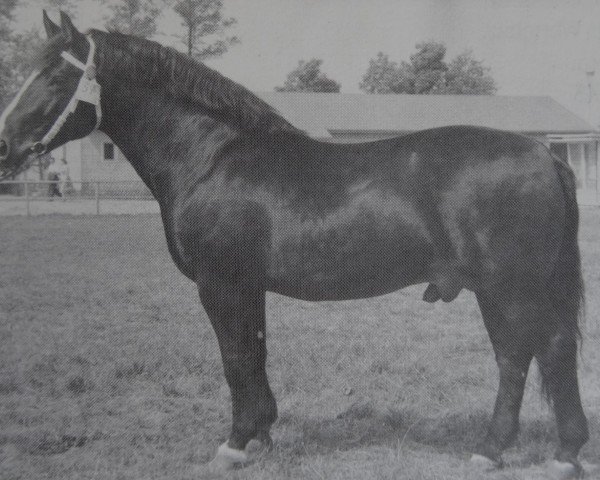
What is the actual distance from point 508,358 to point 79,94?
267 cm

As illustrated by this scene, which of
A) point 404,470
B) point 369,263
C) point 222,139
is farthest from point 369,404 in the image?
point 222,139

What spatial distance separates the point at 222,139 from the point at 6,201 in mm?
20048

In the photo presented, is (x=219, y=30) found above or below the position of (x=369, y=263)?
above

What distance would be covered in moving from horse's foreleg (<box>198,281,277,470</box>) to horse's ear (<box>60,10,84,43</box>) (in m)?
1.47

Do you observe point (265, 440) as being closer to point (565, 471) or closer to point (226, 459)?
point (226, 459)

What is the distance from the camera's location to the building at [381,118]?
30.9m

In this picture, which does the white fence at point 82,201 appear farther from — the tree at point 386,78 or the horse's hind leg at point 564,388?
the tree at point 386,78

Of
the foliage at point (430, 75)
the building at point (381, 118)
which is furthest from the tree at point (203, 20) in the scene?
the foliage at point (430, 75)

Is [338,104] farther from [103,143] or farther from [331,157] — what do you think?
[331,157]

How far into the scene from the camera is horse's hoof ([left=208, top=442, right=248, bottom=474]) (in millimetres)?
3402

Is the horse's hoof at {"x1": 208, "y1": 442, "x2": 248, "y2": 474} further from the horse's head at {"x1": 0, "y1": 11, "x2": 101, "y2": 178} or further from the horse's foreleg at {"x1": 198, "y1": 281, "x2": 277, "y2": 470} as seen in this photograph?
the horse's head at {"x1": 0, "y1": 11, "x2": 101, "y2": 178}

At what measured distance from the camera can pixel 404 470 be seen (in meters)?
3.29

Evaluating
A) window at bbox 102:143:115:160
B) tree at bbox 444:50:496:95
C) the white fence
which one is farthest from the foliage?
the white fence

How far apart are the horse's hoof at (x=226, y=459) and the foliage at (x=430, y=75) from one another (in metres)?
35.0
